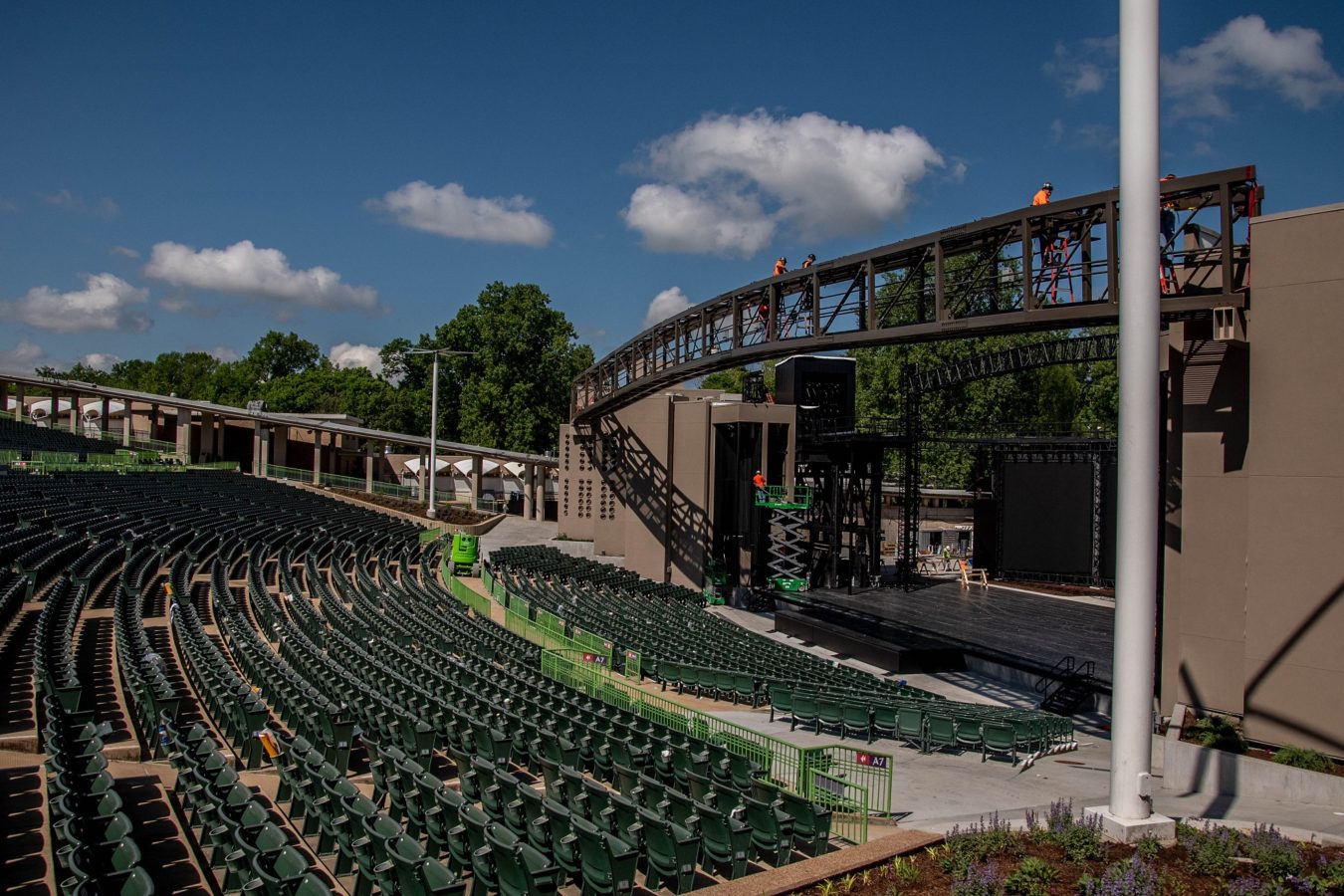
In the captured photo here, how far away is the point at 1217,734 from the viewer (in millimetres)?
12555

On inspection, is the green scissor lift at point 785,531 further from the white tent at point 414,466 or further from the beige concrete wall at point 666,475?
the white tent at point 414,466

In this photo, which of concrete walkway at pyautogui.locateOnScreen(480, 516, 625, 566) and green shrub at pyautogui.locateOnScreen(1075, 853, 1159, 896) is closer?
green shrub at pyautogui.locateOnScreen(1075, 853, 1159, 896)

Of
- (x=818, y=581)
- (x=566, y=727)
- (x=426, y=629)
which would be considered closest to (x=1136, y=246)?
(x=566, y=727)

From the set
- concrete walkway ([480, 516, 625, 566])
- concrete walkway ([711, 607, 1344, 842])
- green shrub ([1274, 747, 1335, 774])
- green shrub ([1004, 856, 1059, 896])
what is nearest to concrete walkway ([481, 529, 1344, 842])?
concrete walkway ([711, 607, 1344, 842])

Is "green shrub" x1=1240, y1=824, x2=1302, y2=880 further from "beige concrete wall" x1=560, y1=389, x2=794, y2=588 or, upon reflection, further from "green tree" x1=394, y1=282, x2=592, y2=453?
"green tree" x1=394, y1=282, x2=592, y2=453

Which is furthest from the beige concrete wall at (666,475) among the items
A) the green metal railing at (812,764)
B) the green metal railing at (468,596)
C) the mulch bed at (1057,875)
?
the mulch bed at (1057,875)

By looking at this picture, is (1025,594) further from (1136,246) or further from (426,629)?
(1136,246)

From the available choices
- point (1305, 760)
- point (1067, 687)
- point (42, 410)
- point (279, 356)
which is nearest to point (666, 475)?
point (1067, 687)

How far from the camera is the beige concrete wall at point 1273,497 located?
1212 cm

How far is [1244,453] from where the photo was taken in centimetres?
1312

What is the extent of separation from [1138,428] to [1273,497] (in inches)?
229

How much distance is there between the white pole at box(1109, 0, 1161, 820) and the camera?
27.6 ft

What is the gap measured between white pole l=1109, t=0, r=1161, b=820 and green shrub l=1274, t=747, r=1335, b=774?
4.57 m

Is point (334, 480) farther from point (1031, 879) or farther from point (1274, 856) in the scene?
point (1274, 856)
